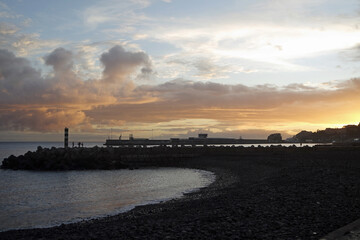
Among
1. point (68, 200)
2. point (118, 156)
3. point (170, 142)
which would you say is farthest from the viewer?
point (170, 142)

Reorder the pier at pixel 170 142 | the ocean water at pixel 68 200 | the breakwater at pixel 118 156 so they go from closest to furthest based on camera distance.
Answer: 1. the ocean water at pixel 68 200
2. the breakwater at pixel 118 156
3. the pier at pixel 170 142

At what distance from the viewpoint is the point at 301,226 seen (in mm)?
9766

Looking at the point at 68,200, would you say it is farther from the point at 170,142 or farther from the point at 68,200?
the point at 170,142

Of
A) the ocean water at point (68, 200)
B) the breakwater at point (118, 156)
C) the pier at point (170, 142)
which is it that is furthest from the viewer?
the pier at point (170, 142)

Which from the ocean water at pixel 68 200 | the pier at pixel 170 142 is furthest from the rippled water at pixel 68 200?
the pier at pixel 170 142

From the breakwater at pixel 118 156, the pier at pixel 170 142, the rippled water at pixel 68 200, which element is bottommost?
the rippled water at pixel 68 200

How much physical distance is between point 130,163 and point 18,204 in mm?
32392

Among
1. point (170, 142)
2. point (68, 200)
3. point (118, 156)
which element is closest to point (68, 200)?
point (68, 200)

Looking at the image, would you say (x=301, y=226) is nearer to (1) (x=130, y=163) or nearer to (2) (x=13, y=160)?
(1) (x=130, y=163)

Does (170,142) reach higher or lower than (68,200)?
higher

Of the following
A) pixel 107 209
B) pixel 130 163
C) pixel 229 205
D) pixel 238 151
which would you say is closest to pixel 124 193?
pixel 107 209

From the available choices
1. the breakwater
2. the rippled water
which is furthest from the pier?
the rippled water

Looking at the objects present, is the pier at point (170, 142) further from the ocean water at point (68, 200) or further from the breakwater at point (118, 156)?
the ocean water at point (68, 200)

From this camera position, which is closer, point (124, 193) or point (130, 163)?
point (124, 193)
